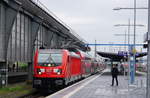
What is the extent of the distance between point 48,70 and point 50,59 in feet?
3.05

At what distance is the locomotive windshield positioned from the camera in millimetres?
24155

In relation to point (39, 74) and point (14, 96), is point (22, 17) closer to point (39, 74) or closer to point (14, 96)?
point (39, 74)

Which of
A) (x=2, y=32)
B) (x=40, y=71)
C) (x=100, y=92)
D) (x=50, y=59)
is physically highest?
(x=2, y=32)

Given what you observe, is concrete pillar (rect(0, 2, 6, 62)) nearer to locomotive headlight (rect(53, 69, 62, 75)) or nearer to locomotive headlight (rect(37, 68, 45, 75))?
locomotive headlight (rect(37, 68, 45, 75))

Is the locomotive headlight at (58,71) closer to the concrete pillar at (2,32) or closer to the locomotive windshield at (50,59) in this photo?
the locomotive windshield at (50,59)

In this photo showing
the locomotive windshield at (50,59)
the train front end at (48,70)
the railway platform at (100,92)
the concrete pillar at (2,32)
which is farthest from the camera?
the concrete pillar at (2,32)

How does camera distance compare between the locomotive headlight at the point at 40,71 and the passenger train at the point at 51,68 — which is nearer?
the passenger train at the point at 51,68

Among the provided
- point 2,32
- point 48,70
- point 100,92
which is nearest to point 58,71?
point 48,70

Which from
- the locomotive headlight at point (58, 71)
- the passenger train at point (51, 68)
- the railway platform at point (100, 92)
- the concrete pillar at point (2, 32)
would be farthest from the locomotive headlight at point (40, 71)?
the concrete pillar at point (2, 32)

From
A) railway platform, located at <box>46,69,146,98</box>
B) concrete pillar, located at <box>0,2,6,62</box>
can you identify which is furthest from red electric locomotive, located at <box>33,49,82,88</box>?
concrete pillar, located at <box>0,2,6,62</box>

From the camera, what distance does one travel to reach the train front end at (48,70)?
23.6 meters

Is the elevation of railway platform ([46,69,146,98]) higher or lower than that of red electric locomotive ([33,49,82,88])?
lower

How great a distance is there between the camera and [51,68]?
23953 millimetres

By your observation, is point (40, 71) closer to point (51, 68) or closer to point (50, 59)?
point (51, 68)
